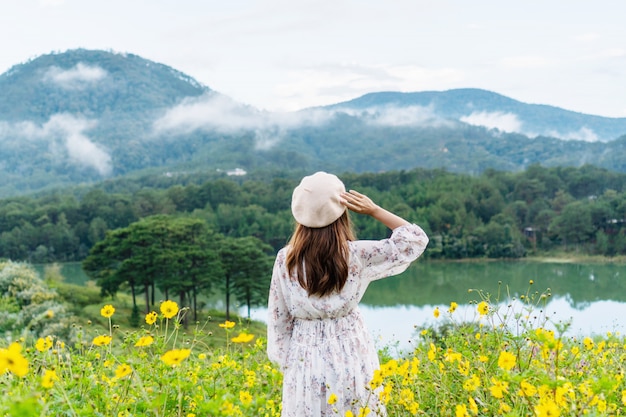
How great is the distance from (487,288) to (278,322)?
24.8 meters

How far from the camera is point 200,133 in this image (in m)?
123

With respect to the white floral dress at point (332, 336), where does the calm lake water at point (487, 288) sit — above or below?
below

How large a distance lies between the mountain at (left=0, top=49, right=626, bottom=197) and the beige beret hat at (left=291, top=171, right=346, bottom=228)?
76680mm

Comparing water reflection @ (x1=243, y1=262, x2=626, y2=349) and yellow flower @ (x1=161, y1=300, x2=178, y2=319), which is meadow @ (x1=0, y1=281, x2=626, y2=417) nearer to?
yellow flower @ (x1=161, y1=300, x2=178, y2=319)

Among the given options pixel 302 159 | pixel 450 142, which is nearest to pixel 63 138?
pixel 302 159

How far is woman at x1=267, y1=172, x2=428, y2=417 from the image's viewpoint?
1770 millimetres

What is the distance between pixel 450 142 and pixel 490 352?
103785mm

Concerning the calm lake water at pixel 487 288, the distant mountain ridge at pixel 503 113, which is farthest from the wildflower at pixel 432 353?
the distant mountain ridge at pixel 503 113

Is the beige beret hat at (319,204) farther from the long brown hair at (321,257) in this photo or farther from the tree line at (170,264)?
the tree line at (170,264)

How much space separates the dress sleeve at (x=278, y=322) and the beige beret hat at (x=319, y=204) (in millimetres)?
167

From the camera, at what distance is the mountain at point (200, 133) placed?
303 ft

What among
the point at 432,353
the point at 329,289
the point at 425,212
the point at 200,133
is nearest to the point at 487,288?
the point at 425,212

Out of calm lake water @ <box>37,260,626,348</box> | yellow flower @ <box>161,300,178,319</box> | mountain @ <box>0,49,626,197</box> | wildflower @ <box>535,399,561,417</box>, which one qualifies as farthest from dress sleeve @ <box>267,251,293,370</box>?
mountain @ <box>0,49,626,197</box>

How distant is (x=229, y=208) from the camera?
41031 mm
